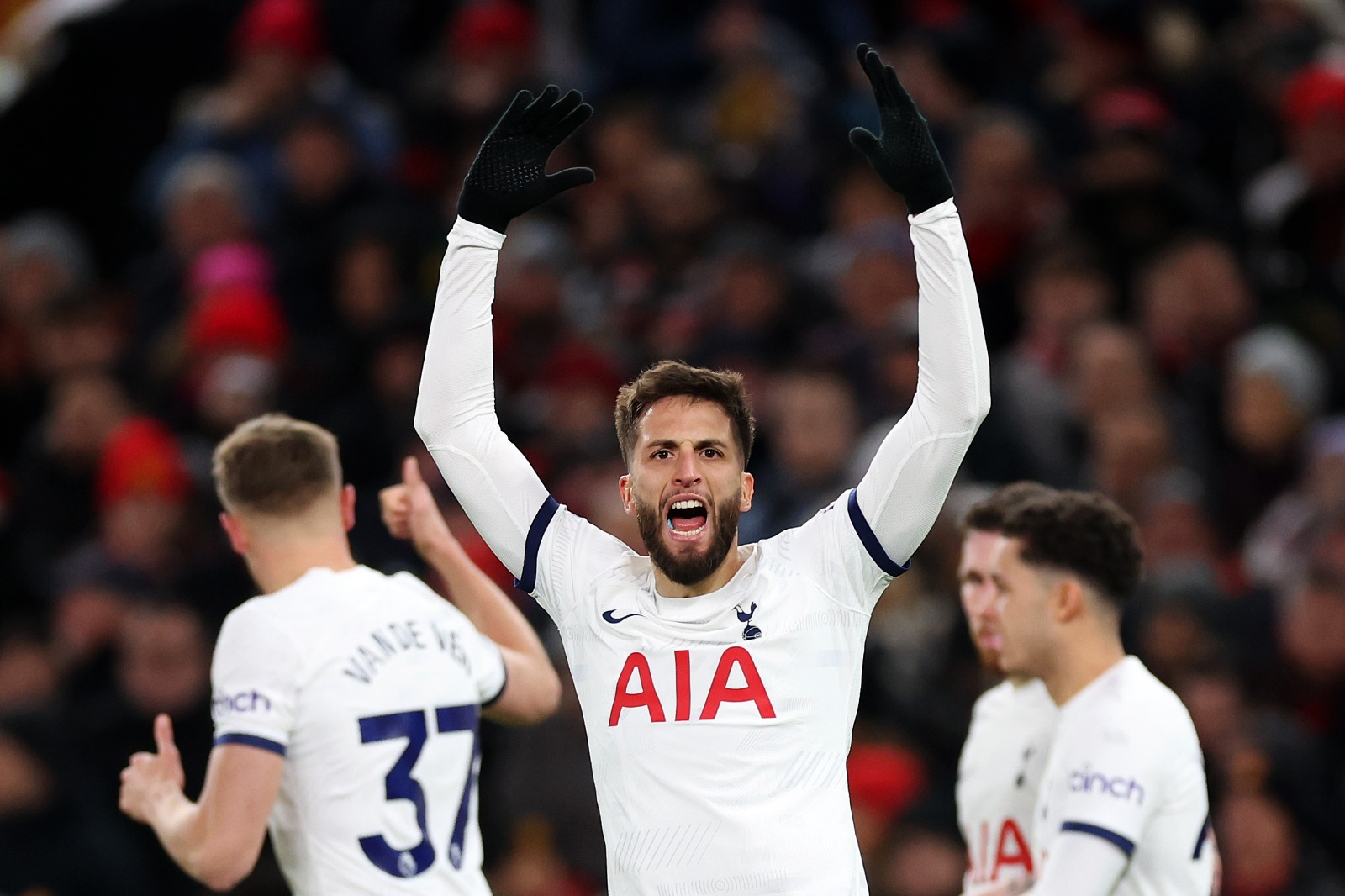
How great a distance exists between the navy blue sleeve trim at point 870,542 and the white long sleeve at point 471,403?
0.80 m

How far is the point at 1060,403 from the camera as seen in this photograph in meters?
8.92

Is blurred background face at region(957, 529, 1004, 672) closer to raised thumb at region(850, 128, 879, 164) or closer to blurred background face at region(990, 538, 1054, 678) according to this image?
blurred background face at region(990, 538, 1054, 678)

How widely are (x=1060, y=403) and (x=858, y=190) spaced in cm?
204

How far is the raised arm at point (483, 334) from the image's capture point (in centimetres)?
473

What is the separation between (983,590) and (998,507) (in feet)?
0.88

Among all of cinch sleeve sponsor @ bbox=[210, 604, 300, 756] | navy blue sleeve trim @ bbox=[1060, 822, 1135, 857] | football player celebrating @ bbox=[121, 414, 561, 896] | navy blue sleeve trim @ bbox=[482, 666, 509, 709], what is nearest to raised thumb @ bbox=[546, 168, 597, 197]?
football player celebrating @ bbox=[121, 414, 561, 896]

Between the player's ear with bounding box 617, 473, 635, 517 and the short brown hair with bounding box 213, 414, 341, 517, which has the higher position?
the short brown hair with bounding box 213, 414, 341, 517

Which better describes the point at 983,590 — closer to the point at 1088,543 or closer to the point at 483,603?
the point at 1088,543

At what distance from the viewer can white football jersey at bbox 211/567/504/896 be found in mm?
4934

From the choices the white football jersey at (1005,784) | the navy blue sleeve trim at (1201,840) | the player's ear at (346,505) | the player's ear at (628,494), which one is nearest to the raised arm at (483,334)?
the player's ear at (628,494)

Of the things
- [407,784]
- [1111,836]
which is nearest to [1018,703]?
[1111,836]

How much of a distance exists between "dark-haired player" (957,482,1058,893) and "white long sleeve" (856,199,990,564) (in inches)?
47.1

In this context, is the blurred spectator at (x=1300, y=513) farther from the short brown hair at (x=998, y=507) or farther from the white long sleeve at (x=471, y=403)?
the white long sleeve at (x=471, y=403)

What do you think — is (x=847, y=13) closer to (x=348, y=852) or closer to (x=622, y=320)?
(x=622, y=320)
